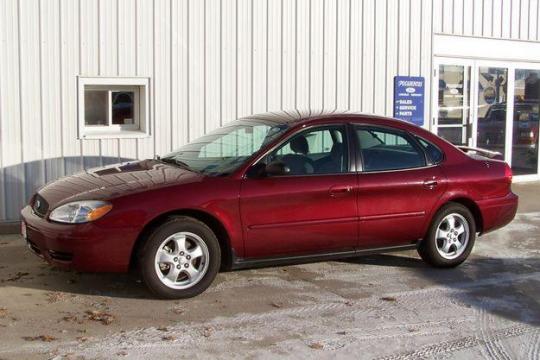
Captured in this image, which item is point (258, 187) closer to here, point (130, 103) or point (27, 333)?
point (27, 333)

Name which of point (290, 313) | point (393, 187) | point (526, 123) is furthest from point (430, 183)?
point (526, 123)

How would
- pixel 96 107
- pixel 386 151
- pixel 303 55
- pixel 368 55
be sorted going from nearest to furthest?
pixel 386 151
pixel 96 107
pixel 303 55
pixel 368 55

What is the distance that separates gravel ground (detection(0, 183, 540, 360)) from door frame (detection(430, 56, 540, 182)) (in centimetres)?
469

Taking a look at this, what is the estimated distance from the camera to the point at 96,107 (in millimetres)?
8859

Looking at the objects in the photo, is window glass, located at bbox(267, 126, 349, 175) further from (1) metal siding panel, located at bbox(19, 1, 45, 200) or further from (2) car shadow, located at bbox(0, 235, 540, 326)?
(1) metal siding panel, located at bbox(19, 1, 45, 200)

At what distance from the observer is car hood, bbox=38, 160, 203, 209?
5672mm

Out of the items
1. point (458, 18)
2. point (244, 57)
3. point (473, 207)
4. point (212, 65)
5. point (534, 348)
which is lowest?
point (534, 348)

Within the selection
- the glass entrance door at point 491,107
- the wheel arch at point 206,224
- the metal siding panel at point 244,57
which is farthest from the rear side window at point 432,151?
the glass entrance door at point 491,107

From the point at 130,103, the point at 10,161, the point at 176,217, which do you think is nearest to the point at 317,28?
the point at 130,103

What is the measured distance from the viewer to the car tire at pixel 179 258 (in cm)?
559

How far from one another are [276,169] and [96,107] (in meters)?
3.73

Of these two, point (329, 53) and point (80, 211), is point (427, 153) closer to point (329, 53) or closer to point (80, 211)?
point (80, 211)

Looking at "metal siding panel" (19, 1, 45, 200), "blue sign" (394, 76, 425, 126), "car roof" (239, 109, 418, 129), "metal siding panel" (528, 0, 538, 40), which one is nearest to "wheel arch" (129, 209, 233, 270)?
"car roof" (239, 109, 418, 129)

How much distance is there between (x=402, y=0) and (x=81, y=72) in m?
5.01
